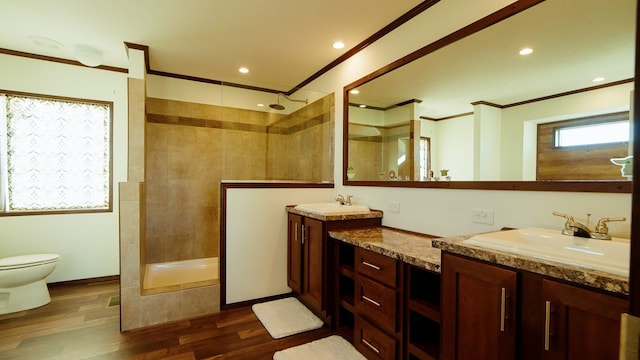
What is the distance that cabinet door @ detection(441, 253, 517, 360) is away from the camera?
1.07 metres

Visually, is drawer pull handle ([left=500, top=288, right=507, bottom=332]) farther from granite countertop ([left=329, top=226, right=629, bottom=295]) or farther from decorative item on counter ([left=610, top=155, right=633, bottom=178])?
decorative item on counter ([left=610, top=155, right=633, bottom=178])

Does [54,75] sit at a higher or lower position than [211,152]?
higher

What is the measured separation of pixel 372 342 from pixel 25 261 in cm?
306

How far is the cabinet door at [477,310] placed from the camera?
1067 mm

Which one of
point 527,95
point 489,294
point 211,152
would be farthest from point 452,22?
point 211,152

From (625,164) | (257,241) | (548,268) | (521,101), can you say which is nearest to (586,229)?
(625,164)

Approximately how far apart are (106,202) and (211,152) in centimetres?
128

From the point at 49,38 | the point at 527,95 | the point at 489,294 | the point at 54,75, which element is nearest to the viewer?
the point at 489,294

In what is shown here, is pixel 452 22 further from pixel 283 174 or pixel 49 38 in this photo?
pixel 49 38

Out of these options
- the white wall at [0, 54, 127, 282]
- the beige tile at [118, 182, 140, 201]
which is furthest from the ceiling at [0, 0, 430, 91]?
the beige tile at [118, 182, 140, 201]

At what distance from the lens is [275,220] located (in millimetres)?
2902

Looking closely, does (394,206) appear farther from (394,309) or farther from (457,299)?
(457,299)

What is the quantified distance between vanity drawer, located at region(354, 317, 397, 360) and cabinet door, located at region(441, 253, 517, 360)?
16.7 inches

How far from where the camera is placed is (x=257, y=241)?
2824 millimetres
